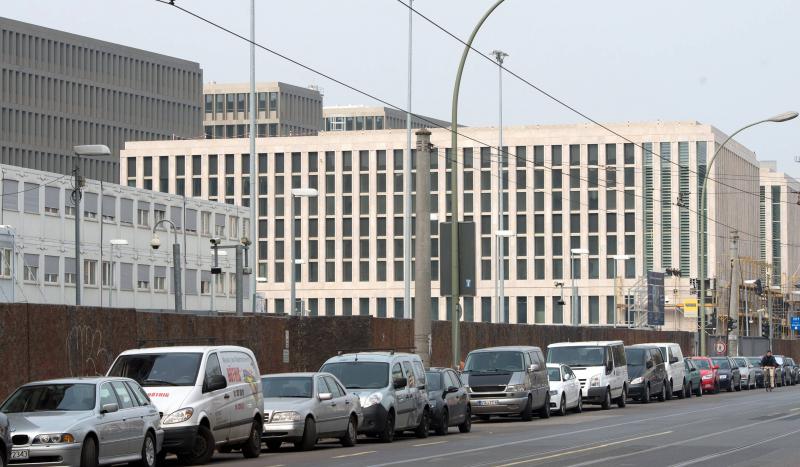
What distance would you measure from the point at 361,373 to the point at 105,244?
210 feet

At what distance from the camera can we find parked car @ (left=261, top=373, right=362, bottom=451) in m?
26.6

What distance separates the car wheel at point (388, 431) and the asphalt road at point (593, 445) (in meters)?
0.19

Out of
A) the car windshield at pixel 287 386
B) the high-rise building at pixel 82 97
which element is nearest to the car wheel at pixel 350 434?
the car windshield at pixel 287 386

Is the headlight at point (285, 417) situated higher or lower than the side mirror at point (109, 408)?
lower

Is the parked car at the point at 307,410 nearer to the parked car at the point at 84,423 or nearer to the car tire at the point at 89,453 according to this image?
the parked car at the point at 84,423

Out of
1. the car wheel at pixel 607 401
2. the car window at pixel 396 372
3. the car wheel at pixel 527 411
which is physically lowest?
the car wheel at pixel 607 401

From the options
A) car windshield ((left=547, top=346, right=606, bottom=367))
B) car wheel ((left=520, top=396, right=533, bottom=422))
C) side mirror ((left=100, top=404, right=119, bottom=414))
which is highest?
side mirror ((left=100, top=404, right=119, bottom=414))

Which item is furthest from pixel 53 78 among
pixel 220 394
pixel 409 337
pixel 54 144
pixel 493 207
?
pixel 220 394

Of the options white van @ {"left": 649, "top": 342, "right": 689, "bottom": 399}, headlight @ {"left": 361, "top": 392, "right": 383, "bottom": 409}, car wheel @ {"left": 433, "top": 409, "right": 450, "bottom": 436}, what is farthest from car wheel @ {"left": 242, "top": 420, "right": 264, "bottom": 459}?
white van @ {"left": 649, "top": 342, "right": 689, "bottom": 399}

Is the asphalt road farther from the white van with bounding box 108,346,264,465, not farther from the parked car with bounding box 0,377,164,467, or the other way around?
the parked car with bounding box 0,377,164,467

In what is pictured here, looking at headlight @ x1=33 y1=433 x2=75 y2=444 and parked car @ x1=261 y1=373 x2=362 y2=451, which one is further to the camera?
parked car @ x1=261 y1=373 x2=362 y2=451

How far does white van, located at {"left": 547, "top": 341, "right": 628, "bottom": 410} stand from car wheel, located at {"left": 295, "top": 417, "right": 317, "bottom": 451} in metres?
19.3

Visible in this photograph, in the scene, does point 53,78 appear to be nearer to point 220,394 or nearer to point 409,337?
point 409,337

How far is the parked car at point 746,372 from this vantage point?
67000 millimetres
